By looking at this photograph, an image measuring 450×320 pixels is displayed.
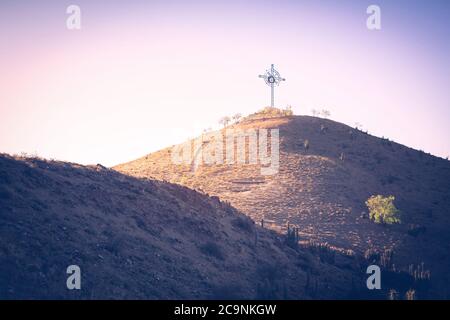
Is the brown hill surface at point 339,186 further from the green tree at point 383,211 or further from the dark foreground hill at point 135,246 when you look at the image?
the dark foreground hill at point 135,246

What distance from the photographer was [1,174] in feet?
92.7

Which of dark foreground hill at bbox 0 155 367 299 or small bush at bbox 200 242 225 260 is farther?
small bush at bbox 200 242 225 260

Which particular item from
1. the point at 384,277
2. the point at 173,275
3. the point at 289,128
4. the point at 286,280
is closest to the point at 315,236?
the point at 384,277

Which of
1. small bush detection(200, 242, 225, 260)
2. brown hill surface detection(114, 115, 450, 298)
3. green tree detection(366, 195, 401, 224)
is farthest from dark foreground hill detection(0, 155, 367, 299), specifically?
green tree detection(366, 195, 401, 224)

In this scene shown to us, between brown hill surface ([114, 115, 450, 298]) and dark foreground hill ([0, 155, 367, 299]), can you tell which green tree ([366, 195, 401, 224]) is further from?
dark foreground hill ([0, 155, 367, 299])

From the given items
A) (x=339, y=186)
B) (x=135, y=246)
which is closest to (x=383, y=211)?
(x=339, y=186)

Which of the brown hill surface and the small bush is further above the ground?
the brown hill surface

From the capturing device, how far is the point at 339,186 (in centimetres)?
5106

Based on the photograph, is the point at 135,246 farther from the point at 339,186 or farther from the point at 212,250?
the point at 339,186

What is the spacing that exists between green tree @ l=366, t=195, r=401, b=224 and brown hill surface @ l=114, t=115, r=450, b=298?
0.71 meters

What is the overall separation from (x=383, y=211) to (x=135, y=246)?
25.6 meters

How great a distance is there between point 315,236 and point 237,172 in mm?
16341

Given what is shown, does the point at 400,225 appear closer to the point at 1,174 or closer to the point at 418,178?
the point at 418,178

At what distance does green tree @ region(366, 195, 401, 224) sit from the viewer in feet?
146
